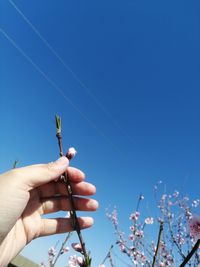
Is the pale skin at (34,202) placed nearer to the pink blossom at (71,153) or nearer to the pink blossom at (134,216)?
the pink blossom at (71,153)

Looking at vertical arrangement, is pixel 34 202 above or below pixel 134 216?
below

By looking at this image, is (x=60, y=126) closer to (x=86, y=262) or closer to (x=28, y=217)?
(x=86, y=262)

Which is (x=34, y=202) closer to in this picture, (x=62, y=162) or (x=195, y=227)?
(x=62, y=162)

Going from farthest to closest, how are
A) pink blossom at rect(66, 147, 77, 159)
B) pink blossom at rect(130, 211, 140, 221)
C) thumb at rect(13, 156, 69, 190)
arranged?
pink blossom at rect(130, 211, 140, 221) → thumb at rect(13, 156, 69, 190) → pink blossom at rect(66, 147, 77, 159)

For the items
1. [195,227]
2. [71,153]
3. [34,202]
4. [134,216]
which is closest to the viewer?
[71,153]

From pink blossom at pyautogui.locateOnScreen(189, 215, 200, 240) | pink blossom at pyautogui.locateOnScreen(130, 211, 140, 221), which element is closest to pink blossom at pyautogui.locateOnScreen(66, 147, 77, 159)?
pink blossom at pyautogui.locateOnScreen(189, 215, 200, 240)

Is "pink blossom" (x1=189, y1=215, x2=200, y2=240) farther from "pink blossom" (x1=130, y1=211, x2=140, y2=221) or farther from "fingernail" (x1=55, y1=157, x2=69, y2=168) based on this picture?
"pink blossom" (x1=130, y1=211, x2=140, y2=221)

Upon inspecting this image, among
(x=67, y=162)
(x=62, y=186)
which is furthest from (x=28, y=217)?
(x=67, y=162)

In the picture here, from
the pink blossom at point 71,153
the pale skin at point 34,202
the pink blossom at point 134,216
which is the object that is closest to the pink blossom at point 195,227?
the pale skin at point 34,202

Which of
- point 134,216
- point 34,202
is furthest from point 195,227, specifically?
point 134,216
